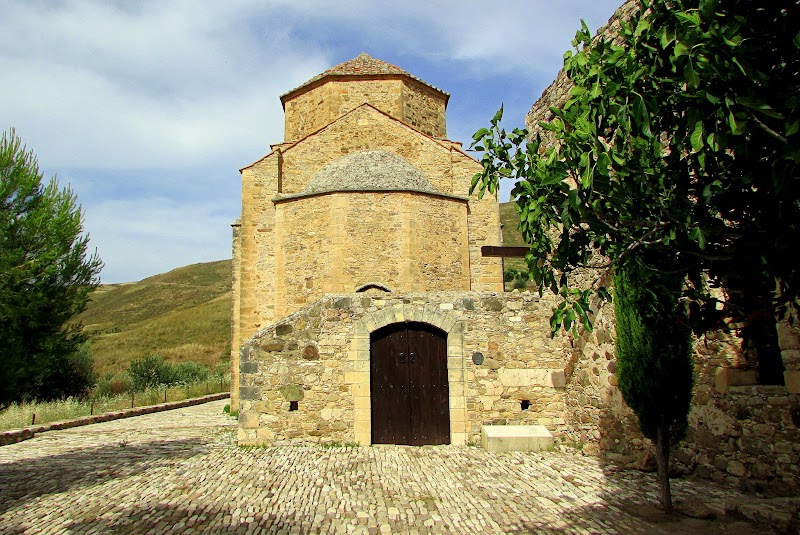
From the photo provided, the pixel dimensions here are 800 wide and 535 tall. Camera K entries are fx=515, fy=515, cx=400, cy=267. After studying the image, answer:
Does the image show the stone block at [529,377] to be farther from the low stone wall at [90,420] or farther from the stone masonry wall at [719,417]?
the low stone wall at [90,420]

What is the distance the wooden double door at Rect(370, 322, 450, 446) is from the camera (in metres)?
8.55

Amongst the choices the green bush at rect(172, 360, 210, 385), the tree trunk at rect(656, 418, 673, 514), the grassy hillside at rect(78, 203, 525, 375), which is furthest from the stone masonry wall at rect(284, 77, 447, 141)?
the tree trunk at rect(656, 418, 673, 514)

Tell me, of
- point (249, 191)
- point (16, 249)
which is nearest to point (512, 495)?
point (16, 249)

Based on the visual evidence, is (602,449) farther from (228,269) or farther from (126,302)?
(228,269)

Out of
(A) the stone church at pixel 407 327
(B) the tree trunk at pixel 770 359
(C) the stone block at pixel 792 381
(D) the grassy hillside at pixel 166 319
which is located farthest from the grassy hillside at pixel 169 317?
(C) the stone block at pixel 792 381

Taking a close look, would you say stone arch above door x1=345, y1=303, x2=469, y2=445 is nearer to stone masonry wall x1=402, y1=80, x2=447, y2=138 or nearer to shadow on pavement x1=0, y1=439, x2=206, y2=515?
shadow on pavement x1=0, y1=439, x2=206, y2=515

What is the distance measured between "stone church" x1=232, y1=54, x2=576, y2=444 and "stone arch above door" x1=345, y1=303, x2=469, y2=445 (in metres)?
0.02

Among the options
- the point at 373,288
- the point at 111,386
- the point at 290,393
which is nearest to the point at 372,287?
the point at 373,288

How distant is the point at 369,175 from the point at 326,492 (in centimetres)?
920

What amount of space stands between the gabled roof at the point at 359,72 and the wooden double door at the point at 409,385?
11.6 meters

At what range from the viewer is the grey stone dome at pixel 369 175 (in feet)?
43.4

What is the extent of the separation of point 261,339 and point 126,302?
62372mm

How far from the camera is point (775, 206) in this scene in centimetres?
301

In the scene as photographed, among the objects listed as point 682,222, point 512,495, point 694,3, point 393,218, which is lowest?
point 512,495
